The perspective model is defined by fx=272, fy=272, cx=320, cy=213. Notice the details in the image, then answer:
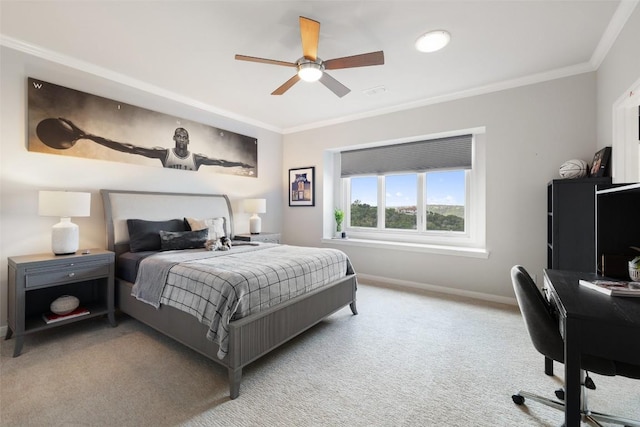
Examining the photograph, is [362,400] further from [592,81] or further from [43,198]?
[592,81]

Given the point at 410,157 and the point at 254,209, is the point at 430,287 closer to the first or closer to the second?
the point at 410,157

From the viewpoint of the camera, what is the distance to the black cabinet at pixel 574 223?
251 centimetres

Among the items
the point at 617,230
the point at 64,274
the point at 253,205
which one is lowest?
the point at 64,274

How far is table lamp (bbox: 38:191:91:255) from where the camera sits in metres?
2.43

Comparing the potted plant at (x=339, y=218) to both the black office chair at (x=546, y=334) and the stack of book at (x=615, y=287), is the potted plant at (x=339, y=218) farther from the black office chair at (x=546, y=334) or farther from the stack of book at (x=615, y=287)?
the stack of book at (x=615, y=287)

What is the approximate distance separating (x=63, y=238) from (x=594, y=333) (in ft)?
12.5

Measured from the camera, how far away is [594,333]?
111 cm

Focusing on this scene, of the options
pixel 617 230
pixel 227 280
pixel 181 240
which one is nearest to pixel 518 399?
pixel 617 230

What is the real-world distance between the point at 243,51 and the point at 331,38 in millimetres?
881

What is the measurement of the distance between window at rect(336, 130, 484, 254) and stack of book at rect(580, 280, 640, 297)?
239cm

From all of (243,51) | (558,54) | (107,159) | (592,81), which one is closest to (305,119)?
(243,51)

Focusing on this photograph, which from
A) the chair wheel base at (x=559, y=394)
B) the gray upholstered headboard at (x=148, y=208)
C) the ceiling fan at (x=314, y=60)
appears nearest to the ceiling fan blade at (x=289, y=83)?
the ceiling fan at (x=314, y=60)

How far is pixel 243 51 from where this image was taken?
2.67 meters

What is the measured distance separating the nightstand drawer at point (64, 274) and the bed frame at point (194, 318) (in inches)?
10.4
